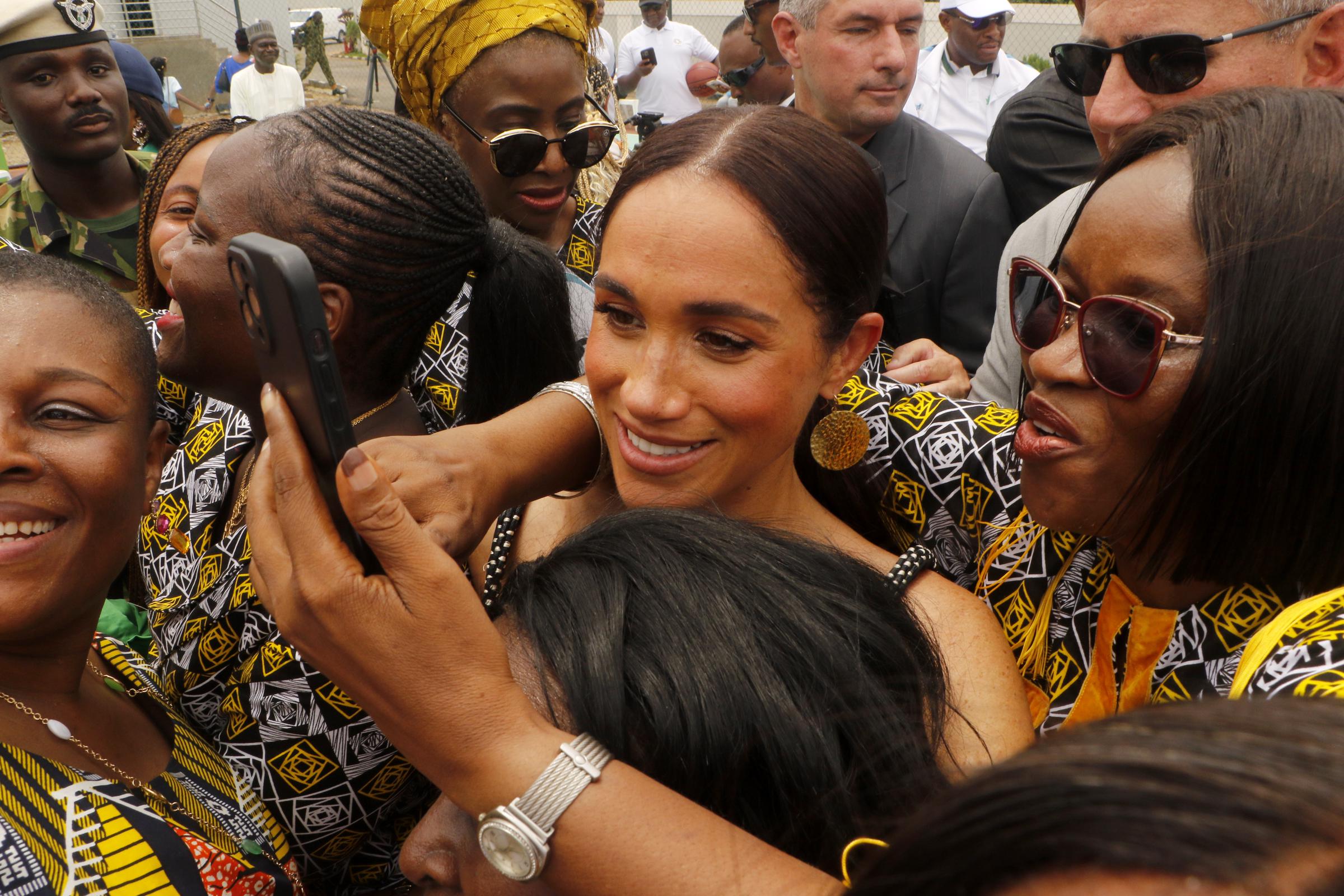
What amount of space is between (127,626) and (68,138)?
248 cm

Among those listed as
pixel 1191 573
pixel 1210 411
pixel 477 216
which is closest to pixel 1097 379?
pixel 1210 411

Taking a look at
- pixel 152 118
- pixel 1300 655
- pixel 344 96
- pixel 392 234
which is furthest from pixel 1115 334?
pixel 344 96

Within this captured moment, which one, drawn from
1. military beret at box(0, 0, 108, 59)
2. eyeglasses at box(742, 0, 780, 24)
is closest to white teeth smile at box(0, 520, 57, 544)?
military beret at box(0, 0, 108, 59)

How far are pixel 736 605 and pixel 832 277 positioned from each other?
2.34ft

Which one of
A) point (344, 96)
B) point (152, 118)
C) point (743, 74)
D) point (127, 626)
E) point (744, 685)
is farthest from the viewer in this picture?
point (344, 96)

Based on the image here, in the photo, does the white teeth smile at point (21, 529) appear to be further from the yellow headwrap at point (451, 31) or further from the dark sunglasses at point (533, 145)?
the yellow headwrap at point (451, 31)

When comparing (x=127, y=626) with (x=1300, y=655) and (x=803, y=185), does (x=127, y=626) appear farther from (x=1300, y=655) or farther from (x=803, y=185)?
(x=1300, y=655)

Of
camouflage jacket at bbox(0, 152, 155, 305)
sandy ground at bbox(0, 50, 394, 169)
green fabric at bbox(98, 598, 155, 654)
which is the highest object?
camouflage jacket at bbox(0, 152, 155, 305)

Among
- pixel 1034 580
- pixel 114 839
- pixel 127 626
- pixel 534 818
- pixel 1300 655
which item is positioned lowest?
pixel 127 626

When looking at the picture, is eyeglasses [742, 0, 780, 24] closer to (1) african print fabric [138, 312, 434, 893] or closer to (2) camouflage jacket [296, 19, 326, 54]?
(1) african print fabric [138, 312, 434, 893]

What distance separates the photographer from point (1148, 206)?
4.75 ft

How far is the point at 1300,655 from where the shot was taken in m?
1.07

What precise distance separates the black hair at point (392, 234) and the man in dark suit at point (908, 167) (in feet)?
4.56

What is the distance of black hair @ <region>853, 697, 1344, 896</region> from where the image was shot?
0.52 metres
